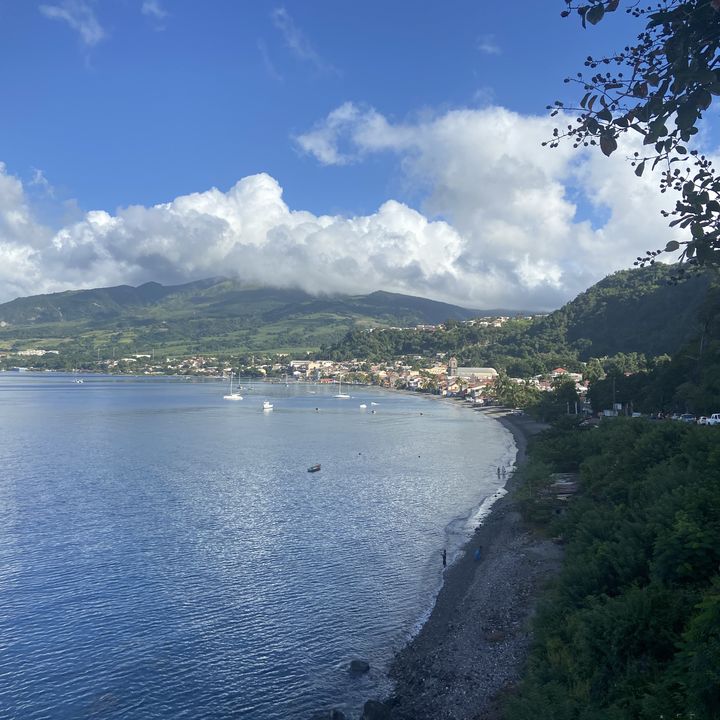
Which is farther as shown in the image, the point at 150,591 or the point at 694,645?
the point at 150,591

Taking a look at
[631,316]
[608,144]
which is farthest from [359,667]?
[631,316]

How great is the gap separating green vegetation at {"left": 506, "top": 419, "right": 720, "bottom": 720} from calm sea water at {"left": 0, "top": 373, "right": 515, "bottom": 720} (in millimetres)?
5119

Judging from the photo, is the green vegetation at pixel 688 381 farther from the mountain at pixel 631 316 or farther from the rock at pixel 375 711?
the rock at pixel 375 711

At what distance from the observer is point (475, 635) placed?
58.2 feet

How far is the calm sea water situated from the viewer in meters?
15.9

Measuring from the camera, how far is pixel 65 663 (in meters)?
16.9

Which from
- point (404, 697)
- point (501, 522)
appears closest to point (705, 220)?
point (404, 697)

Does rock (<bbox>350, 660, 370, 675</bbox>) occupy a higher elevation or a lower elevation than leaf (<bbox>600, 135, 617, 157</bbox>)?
lower

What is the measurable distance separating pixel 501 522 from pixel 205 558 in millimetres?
13594

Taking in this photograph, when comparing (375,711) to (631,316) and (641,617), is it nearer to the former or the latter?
(641,617)

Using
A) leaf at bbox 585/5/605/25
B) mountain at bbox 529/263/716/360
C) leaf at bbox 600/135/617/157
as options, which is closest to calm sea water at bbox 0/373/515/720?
leaf at bbox 600/135/617/157

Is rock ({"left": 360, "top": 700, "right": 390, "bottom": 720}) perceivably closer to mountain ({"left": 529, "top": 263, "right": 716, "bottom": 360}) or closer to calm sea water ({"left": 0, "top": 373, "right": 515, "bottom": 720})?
calm sea water ({"left": 0, "top": 373, "right": 515, "bottom": 720})

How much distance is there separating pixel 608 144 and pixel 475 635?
1625 cm

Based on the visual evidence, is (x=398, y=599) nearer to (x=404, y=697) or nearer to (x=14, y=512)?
(x=404, y=697)
